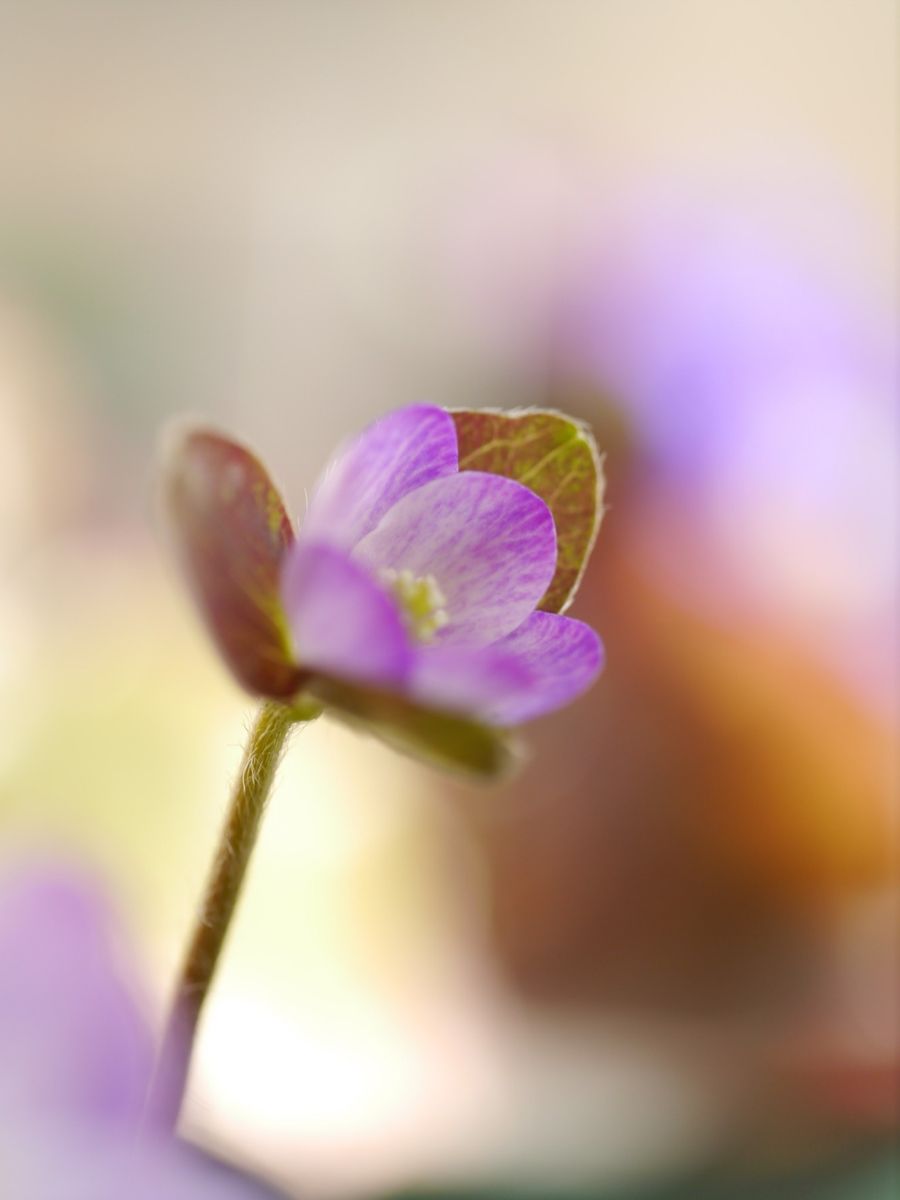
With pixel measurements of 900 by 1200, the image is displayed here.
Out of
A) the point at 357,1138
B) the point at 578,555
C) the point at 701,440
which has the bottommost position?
the point at 357,1138

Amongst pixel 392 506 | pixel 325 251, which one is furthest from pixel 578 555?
pixel 325 251

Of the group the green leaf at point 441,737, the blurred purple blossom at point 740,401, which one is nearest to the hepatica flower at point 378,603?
the green leaf at point 441,737

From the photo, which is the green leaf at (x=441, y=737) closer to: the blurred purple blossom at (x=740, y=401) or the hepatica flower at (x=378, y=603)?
the hepatica flower at (x=378, y=603)

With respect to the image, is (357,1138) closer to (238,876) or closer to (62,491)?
(238,876)

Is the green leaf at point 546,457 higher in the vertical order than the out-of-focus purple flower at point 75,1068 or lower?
higher

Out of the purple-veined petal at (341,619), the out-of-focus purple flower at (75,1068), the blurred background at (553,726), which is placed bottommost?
the blurred background at (553,726)

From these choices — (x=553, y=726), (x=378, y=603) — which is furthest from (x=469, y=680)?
(x=553, y=726)

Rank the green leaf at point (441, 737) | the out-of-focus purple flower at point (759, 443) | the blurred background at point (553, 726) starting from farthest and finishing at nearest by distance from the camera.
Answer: the out-of-focus purple flower at point (759, 443) → the blurred background at point (553, 726) → the green leaf at point (441, 737)
